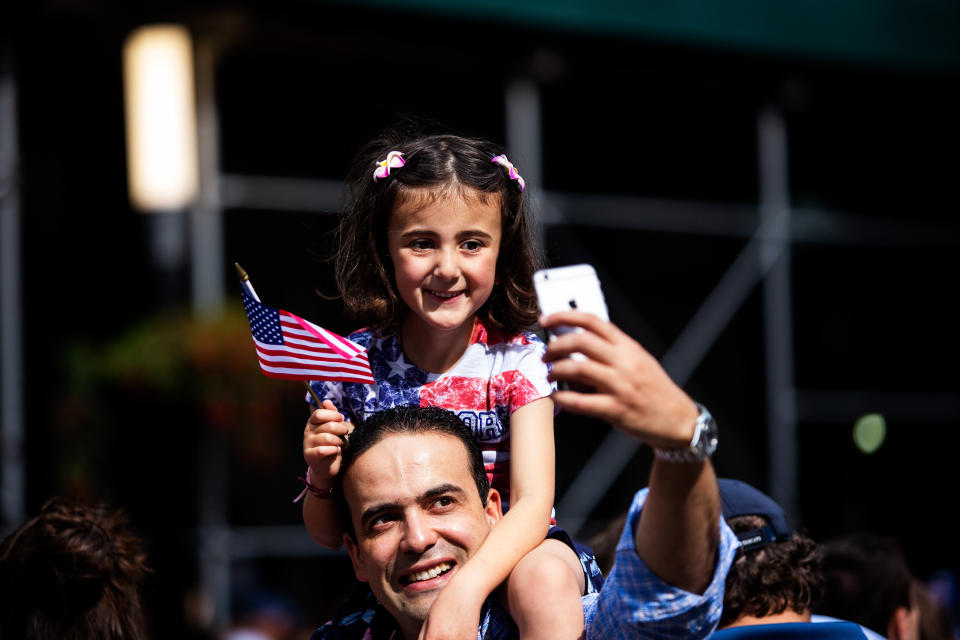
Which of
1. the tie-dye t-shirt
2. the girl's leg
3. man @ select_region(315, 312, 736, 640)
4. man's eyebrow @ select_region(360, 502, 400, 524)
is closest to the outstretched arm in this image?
man @ select_region(315, 312, 736, 640)

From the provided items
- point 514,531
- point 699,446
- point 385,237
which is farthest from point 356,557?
point 699,446

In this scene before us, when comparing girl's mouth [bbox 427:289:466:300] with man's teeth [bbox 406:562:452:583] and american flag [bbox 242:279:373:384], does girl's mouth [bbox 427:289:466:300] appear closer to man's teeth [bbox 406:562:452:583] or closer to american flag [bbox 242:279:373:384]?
american flag [bbox 242:279:373:384]

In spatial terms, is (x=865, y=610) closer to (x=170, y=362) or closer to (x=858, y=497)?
(x=170, y=362)

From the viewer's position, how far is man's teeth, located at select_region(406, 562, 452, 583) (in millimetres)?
2623

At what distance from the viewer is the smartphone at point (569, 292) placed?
195 cm

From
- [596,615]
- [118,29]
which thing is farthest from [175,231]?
[596,615]

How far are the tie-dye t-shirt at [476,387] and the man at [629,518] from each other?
10 cm

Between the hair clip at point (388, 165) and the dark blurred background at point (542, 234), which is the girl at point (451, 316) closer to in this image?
the hair clip at point (388, 165)

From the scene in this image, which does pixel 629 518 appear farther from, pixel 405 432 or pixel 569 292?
pixel 405 432

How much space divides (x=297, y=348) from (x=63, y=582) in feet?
2.60

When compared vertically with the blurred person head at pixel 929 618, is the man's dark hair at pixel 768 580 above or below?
above

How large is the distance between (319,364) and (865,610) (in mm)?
2096

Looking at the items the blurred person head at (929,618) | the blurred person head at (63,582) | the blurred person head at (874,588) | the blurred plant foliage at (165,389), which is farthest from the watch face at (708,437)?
the blurred plant foliage at (165,389)

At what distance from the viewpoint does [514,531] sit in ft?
8.50
